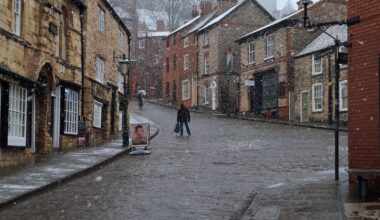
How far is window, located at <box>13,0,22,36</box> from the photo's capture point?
15.8 metres

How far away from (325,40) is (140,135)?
65.0ft

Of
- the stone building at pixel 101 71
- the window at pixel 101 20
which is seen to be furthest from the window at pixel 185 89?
the window at pixel 101 20

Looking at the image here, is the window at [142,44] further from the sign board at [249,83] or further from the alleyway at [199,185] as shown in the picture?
the alleyway at [199,185]

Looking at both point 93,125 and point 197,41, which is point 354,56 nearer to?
point 93,125

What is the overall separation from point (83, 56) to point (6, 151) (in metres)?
8.54

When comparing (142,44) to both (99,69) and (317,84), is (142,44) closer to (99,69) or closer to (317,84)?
(317,84)

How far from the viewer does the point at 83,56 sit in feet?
74.0

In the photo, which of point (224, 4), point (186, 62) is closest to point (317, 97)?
point (224, 4)

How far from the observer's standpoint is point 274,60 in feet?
134

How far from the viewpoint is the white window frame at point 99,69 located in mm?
25000

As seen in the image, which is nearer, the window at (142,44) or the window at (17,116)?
the window at (17,116)

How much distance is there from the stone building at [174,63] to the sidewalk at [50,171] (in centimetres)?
3823

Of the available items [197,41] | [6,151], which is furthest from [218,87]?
[6,151]

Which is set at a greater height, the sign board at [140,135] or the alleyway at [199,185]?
the sign board at [140,135]
